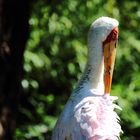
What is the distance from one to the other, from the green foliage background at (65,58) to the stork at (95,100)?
3277 mm

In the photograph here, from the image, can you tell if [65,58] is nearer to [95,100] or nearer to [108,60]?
[108,60]

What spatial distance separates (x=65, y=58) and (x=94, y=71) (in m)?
3.96

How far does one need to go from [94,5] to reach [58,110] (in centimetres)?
104

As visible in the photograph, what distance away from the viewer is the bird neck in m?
4.05

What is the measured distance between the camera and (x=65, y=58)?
8.02 m

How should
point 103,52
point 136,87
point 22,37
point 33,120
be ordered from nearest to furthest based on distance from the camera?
point 103,52 < point 22,37 < point 136,87 < point 33,120

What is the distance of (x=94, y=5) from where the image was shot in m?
7.73

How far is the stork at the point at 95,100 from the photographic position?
3.97 m

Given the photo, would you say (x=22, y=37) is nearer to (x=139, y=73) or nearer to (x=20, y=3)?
(x=20, y=3)

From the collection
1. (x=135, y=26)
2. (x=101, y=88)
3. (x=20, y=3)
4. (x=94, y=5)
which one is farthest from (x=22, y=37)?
(x=101, y=88)

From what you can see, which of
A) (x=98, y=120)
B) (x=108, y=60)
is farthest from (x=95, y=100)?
(x=108, y=60)

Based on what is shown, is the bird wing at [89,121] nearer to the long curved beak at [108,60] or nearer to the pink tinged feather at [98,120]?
the pink tinged feather at [98,120]

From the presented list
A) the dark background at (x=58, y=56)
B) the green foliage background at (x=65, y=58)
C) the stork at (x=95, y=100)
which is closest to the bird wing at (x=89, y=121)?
the stork at (x=95, y=100)

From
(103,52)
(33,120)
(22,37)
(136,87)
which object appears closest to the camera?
(103,52)
